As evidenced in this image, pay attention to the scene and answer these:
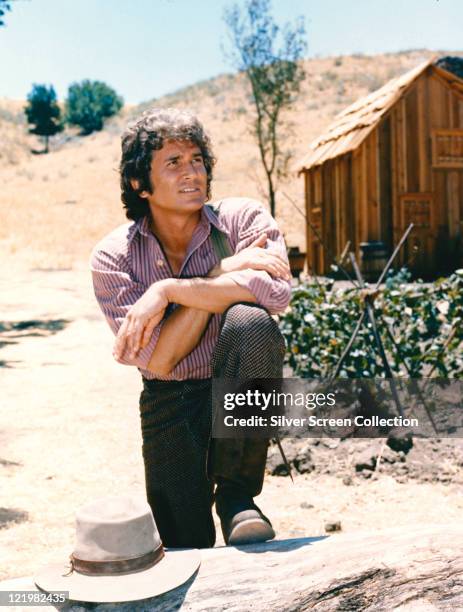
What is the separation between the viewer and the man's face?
300 centimetres

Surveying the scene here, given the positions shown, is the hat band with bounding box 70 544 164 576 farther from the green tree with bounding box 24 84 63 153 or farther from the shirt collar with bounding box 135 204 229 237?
the green tree with bounding box 24 84 63 153

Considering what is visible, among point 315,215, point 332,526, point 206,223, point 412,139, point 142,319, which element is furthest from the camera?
point 315,215

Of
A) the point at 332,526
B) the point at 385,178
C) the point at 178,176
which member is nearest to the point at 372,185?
the point at 385,178

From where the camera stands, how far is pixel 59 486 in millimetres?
4980

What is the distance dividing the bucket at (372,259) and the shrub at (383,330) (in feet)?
24.7

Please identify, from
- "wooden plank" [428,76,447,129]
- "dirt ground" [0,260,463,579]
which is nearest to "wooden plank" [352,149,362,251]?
"wooden plank" [428,76,447,129]

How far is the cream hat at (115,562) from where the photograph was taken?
2.27m

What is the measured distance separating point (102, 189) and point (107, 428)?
2940cm

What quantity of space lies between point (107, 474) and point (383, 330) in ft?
6.94

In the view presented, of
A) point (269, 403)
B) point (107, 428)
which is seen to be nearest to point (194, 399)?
point (269, 403)

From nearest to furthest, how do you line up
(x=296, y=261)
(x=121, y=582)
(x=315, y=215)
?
1. (x=121, y=582)
2. (x=296, y=261)
3. (x=315, y=215)

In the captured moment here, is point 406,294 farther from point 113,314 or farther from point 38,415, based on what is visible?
point 38,415

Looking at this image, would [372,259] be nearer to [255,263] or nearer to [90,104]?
[255,263]

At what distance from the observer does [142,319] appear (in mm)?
2807
